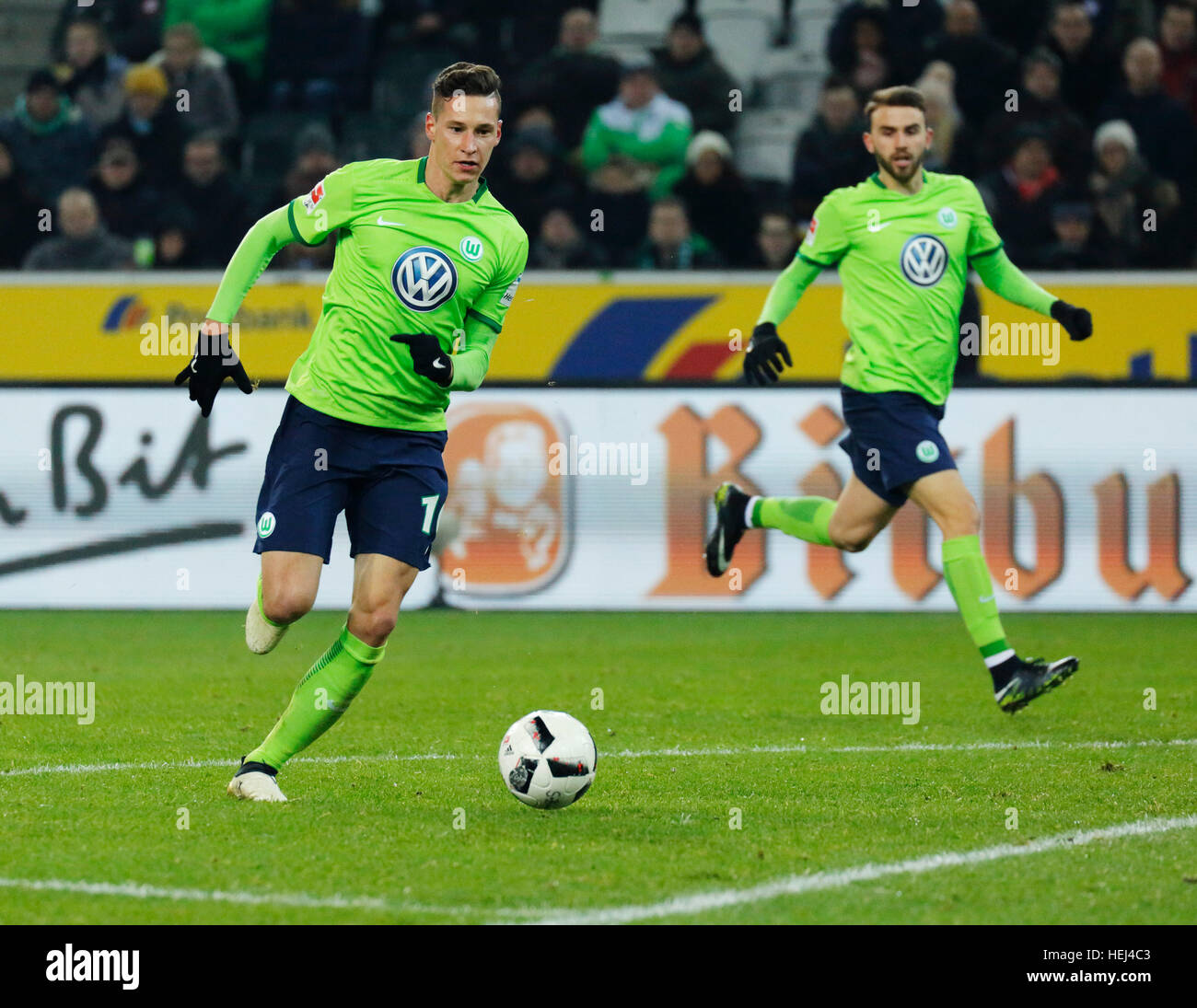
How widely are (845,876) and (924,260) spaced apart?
3.97 m

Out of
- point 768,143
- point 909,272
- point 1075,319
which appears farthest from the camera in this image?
point 768,143

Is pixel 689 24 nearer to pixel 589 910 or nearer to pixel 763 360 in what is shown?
pixel 763 360

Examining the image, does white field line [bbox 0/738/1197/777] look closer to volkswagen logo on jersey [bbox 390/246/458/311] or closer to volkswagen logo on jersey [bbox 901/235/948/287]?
volkswagen logo on jersey [bbox 390/246/458/311]

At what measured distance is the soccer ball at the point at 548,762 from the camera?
5.62 metres

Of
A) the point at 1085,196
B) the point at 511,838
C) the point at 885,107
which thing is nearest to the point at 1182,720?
the point at 885,107

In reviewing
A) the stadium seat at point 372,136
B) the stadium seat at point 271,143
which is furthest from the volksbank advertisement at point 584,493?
the stadium seat at point 372,136

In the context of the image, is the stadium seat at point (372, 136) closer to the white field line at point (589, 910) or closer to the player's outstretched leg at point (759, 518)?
the player's outstretched leg at point (759, 518)

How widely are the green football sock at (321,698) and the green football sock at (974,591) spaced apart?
9.51 feet

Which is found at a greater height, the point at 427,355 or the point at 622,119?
the point at 622,119

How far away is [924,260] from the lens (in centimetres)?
816

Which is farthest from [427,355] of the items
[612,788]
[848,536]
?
[848,536]

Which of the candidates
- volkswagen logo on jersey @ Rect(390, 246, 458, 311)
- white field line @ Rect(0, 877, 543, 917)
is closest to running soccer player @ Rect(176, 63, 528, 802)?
volkswagen logo on jersey @ Rect(390, 246, 458, 311)

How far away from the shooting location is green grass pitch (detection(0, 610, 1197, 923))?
4523 mm

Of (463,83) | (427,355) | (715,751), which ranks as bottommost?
(715,751)
